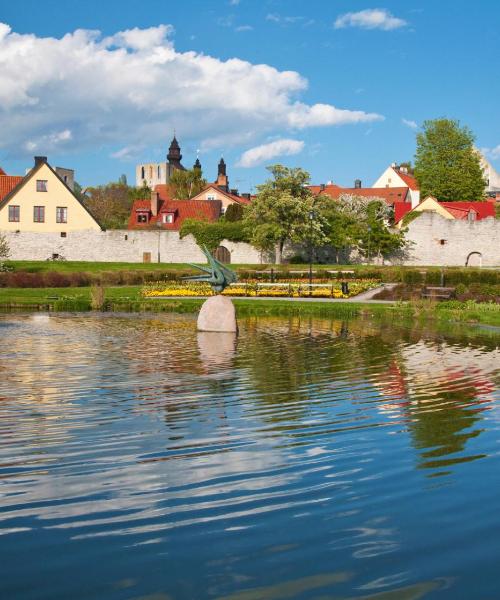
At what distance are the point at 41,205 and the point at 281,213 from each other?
69.2 ft

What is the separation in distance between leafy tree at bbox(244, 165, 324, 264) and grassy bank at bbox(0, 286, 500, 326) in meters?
26.0

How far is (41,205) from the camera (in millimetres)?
66375

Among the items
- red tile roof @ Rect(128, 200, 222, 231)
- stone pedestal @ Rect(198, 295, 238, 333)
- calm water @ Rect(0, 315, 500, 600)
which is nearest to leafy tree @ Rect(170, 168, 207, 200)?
red tile roof @ Rect(128, 200, 222, 231)

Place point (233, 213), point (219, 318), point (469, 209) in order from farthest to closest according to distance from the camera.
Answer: point (469, 209)
point (233, 213)
point (219, 318)

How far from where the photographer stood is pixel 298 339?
2073 centimetres

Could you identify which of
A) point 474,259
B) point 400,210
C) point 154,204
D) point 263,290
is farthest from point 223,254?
point 263,290

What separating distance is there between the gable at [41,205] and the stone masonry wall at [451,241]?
2729 cm

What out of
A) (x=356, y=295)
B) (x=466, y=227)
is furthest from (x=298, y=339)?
(x=466, y=227)

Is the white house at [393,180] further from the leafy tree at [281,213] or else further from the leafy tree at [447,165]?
the leafy tree at [281,213]

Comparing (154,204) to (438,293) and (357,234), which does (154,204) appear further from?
(438,293)

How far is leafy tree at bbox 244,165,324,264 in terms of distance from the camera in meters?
60.6

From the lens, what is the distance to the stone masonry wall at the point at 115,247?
63.9 meters

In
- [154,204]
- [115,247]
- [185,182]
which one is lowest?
[115,247]

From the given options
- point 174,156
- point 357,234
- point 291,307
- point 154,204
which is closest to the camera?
point 291,307
